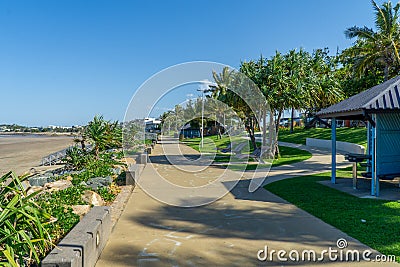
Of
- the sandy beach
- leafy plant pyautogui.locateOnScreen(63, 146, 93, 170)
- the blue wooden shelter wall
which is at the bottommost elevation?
the sandy beach

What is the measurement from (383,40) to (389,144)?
1600cm

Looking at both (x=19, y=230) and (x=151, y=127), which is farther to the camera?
(x=151, y=127)

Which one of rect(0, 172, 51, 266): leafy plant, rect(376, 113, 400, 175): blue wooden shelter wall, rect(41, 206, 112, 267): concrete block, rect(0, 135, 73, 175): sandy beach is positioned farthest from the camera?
rect(0, 135, 73, 175): sandy beach

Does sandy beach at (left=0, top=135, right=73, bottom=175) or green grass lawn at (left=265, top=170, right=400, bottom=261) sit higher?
green grass lawn at (left=265, top=170, right=400, bottom=261)

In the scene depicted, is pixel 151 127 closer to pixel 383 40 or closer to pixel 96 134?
pixel 383 40

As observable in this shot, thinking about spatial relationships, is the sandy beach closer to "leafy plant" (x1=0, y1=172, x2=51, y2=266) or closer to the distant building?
"leafy plant" (x1=0, y1=172, x2=51, y2=266)

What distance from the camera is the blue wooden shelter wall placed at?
9258mm

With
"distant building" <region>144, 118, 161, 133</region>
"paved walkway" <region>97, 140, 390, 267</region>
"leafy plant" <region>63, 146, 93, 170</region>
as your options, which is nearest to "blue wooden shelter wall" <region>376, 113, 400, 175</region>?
"paved walkway" <region>97, 140, 390, 267</region>

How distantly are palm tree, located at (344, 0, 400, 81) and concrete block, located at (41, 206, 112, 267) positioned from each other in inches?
879

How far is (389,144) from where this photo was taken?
9438 mm

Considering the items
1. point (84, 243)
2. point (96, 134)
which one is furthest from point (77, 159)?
point (84, 243)

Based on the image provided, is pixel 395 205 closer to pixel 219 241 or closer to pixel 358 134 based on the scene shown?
pixel 219 241

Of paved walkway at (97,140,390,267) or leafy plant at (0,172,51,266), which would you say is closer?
leafy plant at (0,172,51,266)

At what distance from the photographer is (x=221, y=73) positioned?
26.3 meters
